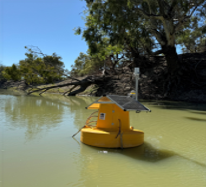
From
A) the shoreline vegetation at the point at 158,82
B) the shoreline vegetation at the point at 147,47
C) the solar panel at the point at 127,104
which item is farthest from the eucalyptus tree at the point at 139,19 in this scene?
the solar panel at the point at 127,104

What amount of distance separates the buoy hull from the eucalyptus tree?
415 inches

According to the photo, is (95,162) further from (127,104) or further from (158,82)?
(158,82)

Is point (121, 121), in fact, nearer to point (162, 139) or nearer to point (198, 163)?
point (162, 139)

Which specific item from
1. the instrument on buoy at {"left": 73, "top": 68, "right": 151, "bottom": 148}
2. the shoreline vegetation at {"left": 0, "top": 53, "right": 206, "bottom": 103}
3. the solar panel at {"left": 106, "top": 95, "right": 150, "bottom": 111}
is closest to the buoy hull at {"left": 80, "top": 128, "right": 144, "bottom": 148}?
the instrument on buoy at {"left": 73, "top": 68, "right": 151, "bottom": 148}

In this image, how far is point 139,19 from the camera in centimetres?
1576

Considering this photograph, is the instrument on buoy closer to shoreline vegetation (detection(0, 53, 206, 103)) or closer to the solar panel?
the solar panel

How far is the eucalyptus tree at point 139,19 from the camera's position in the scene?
13.6 metres

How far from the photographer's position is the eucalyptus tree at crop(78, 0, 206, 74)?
13.6 m

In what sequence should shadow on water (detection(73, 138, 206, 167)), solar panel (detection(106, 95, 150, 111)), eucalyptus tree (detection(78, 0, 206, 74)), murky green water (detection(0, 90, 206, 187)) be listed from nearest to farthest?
murky green water (detection(0, 90, 206, 187)), shadow on water (detection(73, 138, 206, 167)), solar panel (detection(106, 95, 150, 111)), eucalyptus tree (detection(78, 0, 206, 74))

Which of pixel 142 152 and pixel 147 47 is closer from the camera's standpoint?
pixel 142 152

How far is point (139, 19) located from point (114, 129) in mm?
13432

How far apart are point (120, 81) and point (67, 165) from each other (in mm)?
18785

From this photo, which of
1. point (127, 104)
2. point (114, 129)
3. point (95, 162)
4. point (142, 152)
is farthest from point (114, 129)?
point (95, 162)

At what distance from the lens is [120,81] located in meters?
21.8
